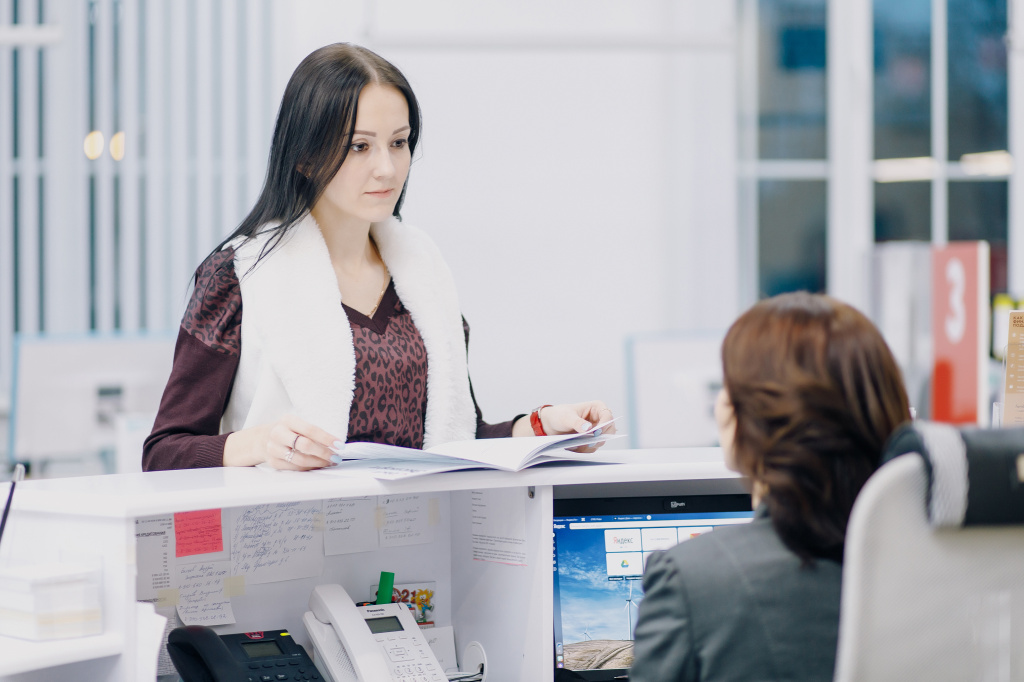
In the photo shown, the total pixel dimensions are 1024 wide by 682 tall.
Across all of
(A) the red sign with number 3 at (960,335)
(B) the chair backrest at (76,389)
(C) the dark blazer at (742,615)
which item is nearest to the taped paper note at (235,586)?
(C) the dark blazer at (742,615)

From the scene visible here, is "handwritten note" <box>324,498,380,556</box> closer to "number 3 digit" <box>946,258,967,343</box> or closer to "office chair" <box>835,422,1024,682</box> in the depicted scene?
"office chair" <box>835,422,1024,682</box>

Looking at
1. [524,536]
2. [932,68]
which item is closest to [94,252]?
[524,536]

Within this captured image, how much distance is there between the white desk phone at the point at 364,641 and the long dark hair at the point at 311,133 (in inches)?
21.2

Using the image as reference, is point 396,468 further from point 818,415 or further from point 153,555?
point 818,415

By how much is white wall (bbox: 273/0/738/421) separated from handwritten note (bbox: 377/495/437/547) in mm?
2899

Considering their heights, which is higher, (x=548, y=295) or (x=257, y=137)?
(x=257, y=137)

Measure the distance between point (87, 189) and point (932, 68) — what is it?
400 cm

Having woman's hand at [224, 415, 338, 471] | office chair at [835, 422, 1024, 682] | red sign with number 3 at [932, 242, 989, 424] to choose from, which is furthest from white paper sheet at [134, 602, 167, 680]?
red sign with number 3 at [932, 242, 989, 424]

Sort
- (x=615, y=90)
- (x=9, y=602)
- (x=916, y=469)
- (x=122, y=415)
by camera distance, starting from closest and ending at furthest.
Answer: (x=916, y=469)
(x=9, y=602)
(x=122, y=415)
(x=615, y=90)

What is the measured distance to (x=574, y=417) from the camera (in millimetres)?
1468

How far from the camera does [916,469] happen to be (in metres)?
0.81

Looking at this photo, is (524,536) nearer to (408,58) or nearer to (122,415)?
(122,415)

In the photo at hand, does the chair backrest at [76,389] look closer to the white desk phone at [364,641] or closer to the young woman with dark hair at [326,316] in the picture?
the young woman with dark hair at [326,316]

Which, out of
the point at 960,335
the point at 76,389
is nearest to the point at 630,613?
the point at 76,389
